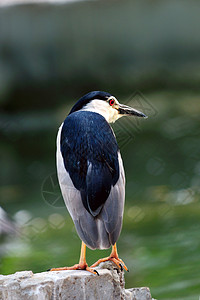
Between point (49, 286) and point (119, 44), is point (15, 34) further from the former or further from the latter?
point (49, 286)

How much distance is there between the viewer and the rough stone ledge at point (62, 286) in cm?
115

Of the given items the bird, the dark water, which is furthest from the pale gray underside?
the dark water

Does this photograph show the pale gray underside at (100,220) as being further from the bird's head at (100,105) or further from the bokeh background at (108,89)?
the bokeh background at (108,89)

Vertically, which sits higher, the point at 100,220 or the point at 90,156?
the point at 90,156

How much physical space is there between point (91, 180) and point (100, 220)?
10 centimetres

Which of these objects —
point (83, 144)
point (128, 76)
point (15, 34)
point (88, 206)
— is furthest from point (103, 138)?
point (15, 34)

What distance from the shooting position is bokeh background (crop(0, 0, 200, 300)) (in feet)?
10.2

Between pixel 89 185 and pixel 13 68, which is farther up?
pixel 13 68

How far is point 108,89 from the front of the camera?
3.41 meters

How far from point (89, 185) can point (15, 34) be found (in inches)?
101

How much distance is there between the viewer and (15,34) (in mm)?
3578

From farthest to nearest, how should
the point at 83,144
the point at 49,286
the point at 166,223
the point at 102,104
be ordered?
the point at 166,223 → the point at 102,104 → the point at 83,144 → the point at 49,286

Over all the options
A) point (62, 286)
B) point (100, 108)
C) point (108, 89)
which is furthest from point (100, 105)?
point (108, 89)

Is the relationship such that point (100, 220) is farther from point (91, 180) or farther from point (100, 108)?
point (100, 108)
